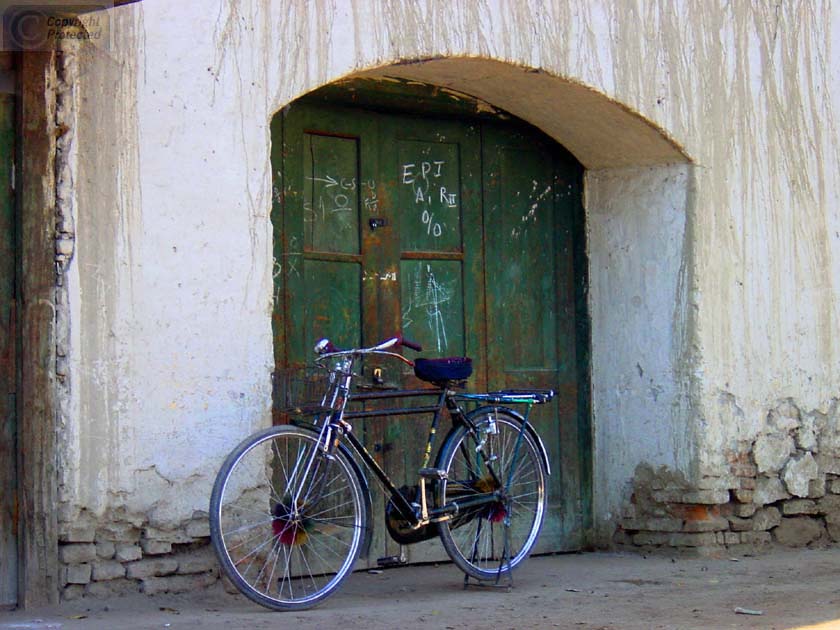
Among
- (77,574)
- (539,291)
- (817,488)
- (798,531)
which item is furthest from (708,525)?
(77,574)

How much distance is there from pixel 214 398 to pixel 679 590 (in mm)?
2329

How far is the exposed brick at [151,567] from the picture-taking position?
5.18m

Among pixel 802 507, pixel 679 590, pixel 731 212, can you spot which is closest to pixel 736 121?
pixel 731 212

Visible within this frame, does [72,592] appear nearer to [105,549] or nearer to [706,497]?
[105,549]

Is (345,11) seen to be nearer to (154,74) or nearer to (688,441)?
(154,74)

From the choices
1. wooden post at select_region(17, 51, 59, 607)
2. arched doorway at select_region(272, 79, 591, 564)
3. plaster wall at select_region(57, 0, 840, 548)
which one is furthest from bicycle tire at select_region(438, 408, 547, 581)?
wooden post at select_region(17, 51, 59, 607)

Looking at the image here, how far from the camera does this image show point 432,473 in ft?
18.1

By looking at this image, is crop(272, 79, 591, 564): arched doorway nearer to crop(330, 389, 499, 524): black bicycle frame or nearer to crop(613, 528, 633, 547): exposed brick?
crop(613, 528, 633, 547): exposed brick

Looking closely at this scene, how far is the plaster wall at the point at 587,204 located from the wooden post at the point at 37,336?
0.36 ft

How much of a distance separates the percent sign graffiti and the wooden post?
2.24m

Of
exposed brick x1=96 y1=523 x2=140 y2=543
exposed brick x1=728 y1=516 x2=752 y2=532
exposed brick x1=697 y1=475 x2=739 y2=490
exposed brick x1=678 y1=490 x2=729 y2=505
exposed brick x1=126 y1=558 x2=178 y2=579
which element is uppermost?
exposed brick x1=96 y1=523 x2=140 y2=543

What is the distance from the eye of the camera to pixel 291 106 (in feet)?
20.6

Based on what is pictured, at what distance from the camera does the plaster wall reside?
5.20 meters

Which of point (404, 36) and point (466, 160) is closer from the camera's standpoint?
point (404, 36)
